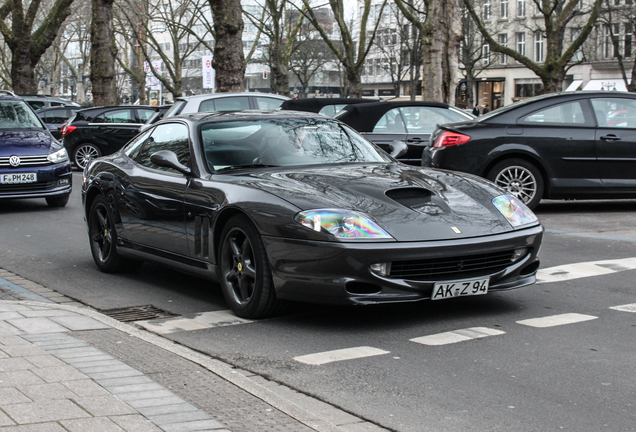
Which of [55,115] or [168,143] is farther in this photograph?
[55,115]

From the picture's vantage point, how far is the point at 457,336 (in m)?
5.26

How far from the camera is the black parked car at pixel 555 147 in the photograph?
11.5 m

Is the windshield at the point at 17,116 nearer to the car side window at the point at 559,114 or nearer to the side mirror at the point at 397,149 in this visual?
the car side window at the point at 559,114

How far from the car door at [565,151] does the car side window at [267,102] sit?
5.66 meters

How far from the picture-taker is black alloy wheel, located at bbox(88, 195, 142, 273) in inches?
309

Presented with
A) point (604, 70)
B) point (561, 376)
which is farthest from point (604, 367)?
point (604, 70)

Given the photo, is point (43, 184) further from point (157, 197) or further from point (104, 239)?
point (157, 197)

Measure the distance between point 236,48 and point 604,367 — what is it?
1954 cm

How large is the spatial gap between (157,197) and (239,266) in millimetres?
1376

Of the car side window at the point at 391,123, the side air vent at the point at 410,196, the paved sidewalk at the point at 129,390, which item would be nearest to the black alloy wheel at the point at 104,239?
the paved sidewalk at the point at 129,390

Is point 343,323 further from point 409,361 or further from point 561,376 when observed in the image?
point 561,376

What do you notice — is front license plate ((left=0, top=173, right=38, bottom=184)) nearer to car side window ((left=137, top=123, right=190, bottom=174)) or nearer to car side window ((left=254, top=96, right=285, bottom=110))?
car side window ((left=254, top=96, right=285, bottom=110))

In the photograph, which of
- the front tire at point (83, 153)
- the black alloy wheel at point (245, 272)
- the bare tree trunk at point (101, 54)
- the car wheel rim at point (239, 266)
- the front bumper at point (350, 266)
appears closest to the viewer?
the front bumper at point (350, 266)

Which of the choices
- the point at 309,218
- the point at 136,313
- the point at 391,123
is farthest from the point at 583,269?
the point at 391,123
